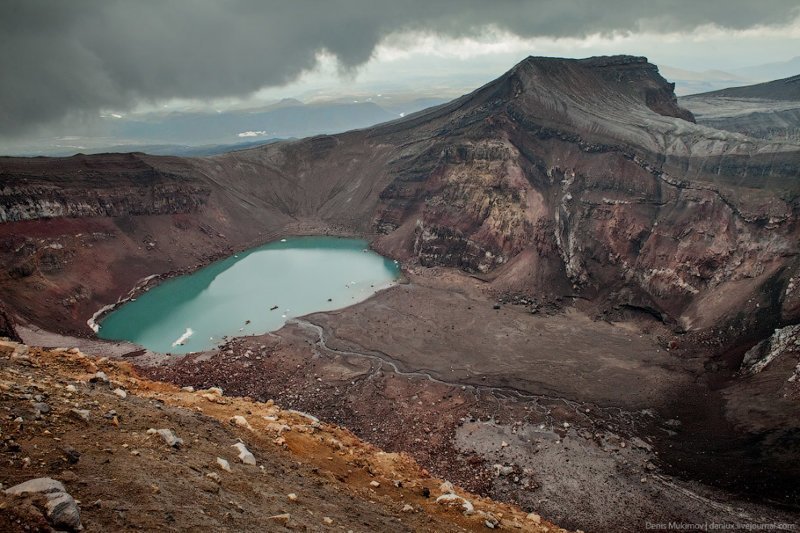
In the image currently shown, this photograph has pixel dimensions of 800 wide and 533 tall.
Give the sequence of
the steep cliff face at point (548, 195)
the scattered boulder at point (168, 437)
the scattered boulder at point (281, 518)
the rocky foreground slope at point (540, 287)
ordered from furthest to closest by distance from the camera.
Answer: the steep cliff face at point (548, 195) → the rocky foreground slope at point (540, 287) → the scattered boulder at point (168, 437) → the scattered boulder at point (281, 518)


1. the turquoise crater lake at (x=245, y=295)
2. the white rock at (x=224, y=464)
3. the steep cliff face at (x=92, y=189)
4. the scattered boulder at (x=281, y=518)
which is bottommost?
the turquoise crater lake at (x=245, y=295)

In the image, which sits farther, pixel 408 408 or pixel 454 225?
pixel 454 225

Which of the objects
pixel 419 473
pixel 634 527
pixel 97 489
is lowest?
pixel 634 527

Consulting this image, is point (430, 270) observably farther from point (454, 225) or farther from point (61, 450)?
point (61, 450)

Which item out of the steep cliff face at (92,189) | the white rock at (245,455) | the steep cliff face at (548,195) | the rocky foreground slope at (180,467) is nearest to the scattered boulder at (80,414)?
the rocky foreground slope at (180,467)

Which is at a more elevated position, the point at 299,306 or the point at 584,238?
the point at 584,238

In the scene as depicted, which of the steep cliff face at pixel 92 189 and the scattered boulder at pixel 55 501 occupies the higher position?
the steep cliff face at pixel 92 189

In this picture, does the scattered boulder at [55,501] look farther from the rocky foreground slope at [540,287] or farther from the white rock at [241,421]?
the rocky foreground slope at [540,287]

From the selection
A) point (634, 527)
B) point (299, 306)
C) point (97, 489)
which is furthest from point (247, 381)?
point (97, 489)
